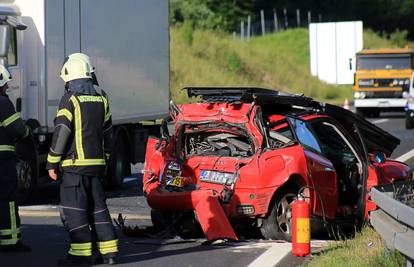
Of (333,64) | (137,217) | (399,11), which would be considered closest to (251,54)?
(333,64)

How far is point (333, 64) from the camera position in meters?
49.9

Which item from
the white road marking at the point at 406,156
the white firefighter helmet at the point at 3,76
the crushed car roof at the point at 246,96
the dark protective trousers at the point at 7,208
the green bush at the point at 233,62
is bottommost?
the white road marking at the point at 406,156

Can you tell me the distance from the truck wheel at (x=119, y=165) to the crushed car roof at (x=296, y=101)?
4697 mm

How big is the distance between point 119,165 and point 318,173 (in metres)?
6.17

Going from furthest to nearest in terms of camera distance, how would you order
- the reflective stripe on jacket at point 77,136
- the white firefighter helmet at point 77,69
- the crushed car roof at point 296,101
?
the crushed car roof at point 296,101, the white firefighter helmet at point 77,69, the reflective stripe on jacket at point 77,136

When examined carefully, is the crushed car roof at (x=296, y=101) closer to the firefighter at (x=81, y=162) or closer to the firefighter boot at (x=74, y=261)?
the firefighter at (x=81, y=162)

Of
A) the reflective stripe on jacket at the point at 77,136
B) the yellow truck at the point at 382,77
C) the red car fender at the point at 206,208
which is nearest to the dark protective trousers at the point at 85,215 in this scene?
the reflective stripe on jacket at the point at 77,136

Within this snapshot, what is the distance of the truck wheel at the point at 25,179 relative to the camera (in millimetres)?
13000

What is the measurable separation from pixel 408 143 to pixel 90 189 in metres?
15.1

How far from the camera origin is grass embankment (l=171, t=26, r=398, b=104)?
144ft

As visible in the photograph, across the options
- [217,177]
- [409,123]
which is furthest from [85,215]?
[409,123]

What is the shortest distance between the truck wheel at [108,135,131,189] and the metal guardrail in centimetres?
785

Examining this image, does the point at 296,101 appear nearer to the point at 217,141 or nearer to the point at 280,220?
the point at 217,141

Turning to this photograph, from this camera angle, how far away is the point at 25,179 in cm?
1312
